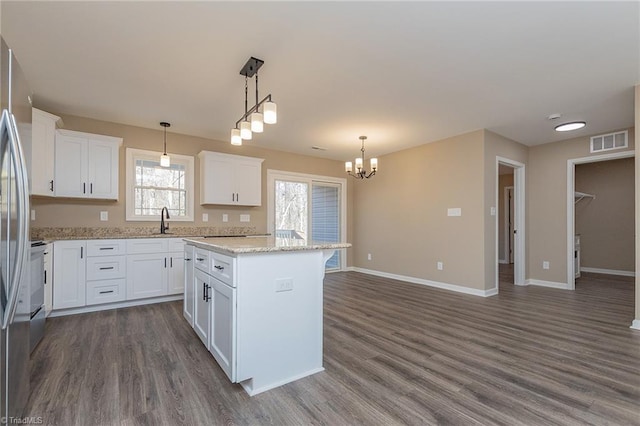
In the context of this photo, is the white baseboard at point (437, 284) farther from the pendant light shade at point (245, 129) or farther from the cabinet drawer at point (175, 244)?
the pendant light shade at point (245, 129)

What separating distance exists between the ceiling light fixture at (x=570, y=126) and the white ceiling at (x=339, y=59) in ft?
0.68

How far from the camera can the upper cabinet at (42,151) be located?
3277 millimetres

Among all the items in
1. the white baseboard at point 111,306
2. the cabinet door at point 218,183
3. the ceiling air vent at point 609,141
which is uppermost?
the ceiling air vent at point 609,141

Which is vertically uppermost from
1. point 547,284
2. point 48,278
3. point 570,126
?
point 570,126

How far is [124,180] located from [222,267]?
3.11 meters

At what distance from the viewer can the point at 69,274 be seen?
344cm

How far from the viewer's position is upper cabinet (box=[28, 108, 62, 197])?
10.8ft

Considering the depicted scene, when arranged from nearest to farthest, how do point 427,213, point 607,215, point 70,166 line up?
point 70,166 < point 427,213 < point 607,215

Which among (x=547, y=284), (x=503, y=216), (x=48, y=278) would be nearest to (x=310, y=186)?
(x=48, y=278)

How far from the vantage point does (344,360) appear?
234 cm

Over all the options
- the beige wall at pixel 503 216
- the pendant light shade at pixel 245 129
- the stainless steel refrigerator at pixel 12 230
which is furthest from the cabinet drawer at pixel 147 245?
the beige wall at pixel 503 216

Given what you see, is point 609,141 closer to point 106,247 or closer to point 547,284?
point 547,284

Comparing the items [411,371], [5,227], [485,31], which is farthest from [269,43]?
[411,371]

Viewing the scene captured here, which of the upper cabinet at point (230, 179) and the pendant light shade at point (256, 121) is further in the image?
the upper cabinet at point (230, 179)
